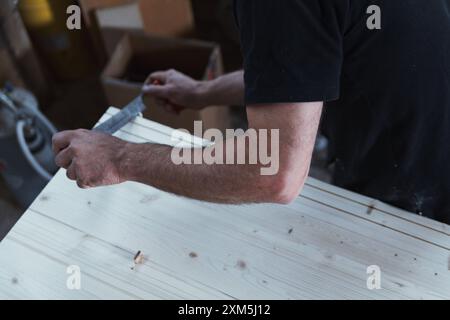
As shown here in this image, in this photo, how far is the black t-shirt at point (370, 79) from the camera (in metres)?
0.59

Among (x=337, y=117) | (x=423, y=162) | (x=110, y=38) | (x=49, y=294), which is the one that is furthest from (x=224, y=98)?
(x=110, y=38)

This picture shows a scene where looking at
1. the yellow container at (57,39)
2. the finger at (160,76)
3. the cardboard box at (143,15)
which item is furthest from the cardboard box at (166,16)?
the finger at (160,76)

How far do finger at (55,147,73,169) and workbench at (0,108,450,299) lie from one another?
0.10 m

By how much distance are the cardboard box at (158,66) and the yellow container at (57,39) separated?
35 cm

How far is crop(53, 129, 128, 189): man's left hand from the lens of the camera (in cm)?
82

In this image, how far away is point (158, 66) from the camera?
183 centimetres

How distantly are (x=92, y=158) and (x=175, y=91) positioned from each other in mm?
342

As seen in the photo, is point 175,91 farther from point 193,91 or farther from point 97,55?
point 97,55

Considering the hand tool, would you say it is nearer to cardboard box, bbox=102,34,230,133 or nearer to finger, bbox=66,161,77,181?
finger, bbox=66,161,77,181

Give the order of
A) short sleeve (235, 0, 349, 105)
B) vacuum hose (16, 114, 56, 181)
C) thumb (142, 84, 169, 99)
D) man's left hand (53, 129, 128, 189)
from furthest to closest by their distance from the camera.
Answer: vacuum hose (16, 114, 56, 181)
thumb (142, 84, 169, 99)
man's left hand (53, 129, 128, 189)
short sleeve (235, 0, 349, 105)

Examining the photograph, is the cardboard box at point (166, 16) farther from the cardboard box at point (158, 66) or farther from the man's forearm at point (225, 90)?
the man's forearm at point (225, 90)

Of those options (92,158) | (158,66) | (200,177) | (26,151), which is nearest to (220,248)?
(200,177)

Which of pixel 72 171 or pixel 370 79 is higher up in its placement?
pixel 370 79

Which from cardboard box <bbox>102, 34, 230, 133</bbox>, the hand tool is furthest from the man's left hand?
cardboard box <bbox>102, 34, 230, 133</bbox>
